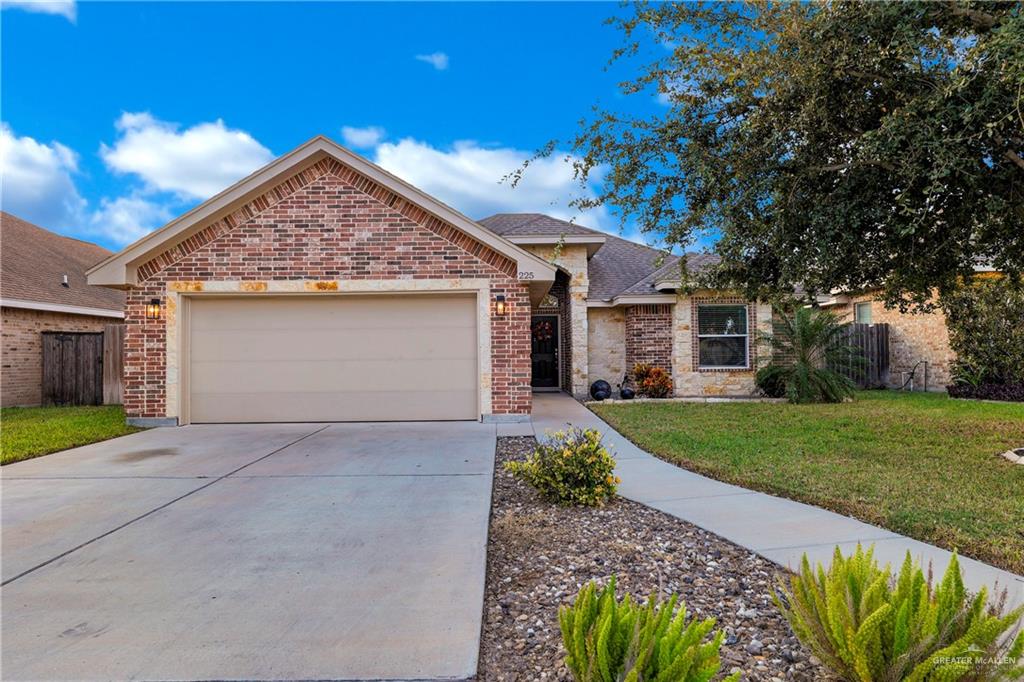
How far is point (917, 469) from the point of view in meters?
5.88

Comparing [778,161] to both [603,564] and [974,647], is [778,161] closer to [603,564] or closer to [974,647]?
[603,564]

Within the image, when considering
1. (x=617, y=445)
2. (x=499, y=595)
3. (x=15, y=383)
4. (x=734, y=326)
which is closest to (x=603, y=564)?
(x=499, y=595)

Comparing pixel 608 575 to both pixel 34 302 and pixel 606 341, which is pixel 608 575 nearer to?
pixel 606 341

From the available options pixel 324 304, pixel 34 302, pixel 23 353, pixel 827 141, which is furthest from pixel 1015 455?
pixel 23 353

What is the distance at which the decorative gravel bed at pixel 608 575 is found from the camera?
2436 mm

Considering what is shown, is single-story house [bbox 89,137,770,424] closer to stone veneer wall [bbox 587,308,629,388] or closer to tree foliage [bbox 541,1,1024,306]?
tree foliage [bbox 541,1,1024,306]

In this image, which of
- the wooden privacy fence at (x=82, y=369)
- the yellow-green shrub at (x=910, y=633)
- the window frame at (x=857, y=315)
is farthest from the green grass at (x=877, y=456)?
the wooden privacy fence at (x=82, y=369)

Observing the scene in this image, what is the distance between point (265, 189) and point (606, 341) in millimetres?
9331

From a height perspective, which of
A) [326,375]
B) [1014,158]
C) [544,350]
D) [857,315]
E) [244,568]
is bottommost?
[244,568]

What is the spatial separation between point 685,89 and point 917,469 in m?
5.03

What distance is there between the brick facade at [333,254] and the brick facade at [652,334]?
5931mm

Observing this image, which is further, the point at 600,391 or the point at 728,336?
the point at 728,336

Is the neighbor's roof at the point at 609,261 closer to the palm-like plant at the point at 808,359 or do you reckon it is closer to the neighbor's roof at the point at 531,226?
the neighbor's roof at the point at 531,226

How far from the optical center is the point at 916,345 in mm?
16250
